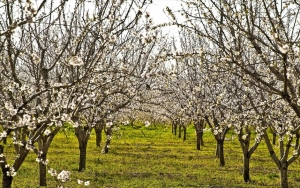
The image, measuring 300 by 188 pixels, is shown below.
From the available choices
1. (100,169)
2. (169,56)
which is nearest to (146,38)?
(169,56)

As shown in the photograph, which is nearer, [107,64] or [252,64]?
[252,64]

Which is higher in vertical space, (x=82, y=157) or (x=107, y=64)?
(x=107, y=64)

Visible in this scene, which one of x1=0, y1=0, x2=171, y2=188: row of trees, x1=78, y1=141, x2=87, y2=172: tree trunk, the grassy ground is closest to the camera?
x1=0, y1=0, x2=171, y2=188: row of trees

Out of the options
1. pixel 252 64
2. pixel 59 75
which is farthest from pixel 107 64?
pixel 252 64

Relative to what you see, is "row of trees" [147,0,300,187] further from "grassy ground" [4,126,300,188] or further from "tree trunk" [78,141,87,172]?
"tree trunk" [78,141,87,172]

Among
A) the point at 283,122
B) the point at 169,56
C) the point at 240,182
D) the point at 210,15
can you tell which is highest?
the point at 210,15

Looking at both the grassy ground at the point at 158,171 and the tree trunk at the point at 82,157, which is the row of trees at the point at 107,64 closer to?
the grassy ground at the point at 158,171

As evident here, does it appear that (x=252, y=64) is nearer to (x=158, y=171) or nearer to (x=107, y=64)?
(x=107, y=64)

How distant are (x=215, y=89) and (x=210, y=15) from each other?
37.0ft

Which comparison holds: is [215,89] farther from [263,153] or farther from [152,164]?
[263,153]

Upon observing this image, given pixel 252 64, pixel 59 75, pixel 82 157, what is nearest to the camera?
pixel 252 64

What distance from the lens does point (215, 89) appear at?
18.1 m

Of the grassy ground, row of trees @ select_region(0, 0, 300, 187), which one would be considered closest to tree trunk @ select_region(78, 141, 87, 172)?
the grassy ground

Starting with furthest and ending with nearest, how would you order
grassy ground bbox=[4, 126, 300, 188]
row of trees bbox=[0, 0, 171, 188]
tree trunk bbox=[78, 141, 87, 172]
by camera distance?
tree trunk bbox=[78, 141, 87, 172] < grassy ground bbox=[4, 126, 300, 188] < row of trees bbox=[0, 0, 171, 188]
